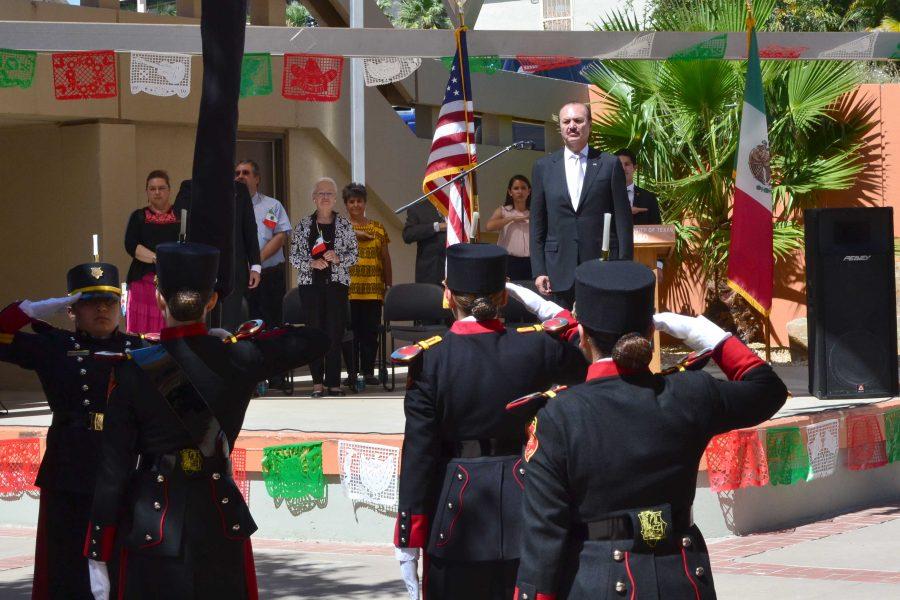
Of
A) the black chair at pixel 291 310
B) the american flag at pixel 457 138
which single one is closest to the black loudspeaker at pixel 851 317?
the american flag at pixel 457 138

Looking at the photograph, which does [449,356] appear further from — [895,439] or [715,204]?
[715,204]

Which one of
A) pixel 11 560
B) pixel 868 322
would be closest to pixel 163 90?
pixel 11 560

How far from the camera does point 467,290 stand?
16.2 feet

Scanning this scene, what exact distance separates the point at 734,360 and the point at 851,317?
623 centimetres

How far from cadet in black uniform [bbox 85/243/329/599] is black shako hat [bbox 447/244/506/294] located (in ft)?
2.65

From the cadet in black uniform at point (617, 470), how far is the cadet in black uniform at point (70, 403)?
254cm

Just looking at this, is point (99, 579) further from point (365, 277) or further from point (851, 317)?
point (365, 277)

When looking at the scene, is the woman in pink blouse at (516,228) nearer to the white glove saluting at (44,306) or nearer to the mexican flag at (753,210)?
the mexican flag at (753,210)

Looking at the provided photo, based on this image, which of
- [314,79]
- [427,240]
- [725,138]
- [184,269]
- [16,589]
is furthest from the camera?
[725,138]

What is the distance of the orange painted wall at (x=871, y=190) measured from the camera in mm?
16219

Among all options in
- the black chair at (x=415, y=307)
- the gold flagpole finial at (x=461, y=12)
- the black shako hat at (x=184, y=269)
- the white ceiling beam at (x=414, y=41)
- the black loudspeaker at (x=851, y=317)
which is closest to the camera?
the black shako hat at (x=184, y=269)

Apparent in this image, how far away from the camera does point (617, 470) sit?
3.65 metres

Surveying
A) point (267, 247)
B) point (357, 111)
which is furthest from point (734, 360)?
point (357, 111)

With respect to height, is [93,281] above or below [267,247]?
below
